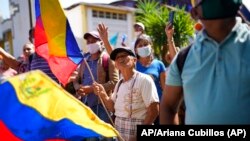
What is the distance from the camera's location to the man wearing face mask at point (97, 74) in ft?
15.9

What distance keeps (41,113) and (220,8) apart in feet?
3.85

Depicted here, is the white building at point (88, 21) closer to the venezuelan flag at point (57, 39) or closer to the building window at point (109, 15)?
the building window at point (109, 15)

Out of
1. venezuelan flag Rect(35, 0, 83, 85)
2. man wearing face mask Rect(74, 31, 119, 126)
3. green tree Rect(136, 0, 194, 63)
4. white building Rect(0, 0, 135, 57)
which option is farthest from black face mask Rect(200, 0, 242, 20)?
white building Rect(0, 0, 135, 57)

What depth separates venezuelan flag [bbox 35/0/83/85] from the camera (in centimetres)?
434

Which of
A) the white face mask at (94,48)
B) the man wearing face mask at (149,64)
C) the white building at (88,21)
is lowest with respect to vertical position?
the man wearing face mask at (149,64)

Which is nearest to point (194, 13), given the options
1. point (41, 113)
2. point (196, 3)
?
point (196, 3)

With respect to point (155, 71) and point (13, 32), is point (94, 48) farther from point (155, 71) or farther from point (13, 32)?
point (13, 32)

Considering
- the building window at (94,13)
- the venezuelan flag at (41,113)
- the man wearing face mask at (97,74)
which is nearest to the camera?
the venezuelan flag at (41,113)

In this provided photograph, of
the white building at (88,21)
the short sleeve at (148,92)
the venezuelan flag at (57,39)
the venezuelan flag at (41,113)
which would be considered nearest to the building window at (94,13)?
the white building at (88,21)

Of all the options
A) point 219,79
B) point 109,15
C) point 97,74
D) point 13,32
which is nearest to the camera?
point 219,79

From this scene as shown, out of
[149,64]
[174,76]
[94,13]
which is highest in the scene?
[94,13]

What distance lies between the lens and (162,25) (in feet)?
44.3

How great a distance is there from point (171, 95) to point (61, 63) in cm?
235

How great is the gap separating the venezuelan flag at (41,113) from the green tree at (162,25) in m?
7.10
